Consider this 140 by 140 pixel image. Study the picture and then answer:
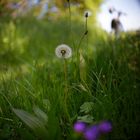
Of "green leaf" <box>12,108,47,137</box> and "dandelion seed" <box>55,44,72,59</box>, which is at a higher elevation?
"dandelion seed" <box>55,44,72,59</box>

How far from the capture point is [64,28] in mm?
6664

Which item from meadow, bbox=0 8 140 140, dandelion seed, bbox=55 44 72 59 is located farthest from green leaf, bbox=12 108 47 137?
dandelion seed, bbox=55 44 72 59

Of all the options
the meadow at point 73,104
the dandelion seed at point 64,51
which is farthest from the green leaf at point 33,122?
the dandelion seed at point 64,51

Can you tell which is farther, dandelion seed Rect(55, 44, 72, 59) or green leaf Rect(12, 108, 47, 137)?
dandelion seed Rect(55, 44, 72, 59)

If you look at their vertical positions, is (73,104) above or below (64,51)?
below

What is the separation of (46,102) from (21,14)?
552cm

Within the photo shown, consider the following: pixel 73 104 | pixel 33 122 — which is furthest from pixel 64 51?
pixel 33 122

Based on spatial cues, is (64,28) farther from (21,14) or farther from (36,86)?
(36,86)

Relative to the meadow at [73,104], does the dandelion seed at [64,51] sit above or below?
above

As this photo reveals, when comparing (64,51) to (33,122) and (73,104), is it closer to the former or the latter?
(73,104)

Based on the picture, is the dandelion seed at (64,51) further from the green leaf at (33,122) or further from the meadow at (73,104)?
the green leaf at (33,122)

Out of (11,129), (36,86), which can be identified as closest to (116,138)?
(11,129)

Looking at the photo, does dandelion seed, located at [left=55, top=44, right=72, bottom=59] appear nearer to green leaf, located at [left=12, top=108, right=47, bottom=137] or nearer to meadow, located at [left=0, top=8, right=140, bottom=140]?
meadow, located at [left=0, top=8, right=140, bottom=140]

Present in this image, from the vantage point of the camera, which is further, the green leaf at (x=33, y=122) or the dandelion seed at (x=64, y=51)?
the dandelion seed at (x=64, y=51)
